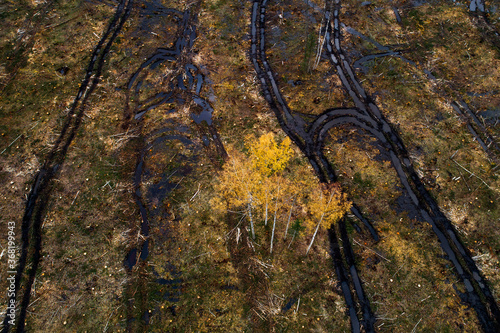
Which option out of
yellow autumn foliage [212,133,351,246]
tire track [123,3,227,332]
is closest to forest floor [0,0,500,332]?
tire track [123,3,227,332]

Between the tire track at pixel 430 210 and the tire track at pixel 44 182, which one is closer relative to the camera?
the tire track at pixel 430 210

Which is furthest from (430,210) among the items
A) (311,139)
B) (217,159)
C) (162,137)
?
(162,137)

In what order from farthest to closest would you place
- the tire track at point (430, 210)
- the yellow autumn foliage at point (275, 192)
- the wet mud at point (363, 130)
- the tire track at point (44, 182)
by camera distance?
the yellow autumn foliage at point (275, 192) → the tire track at point (44, 182) → the wet mud at point (363, 130) → the tire track at point (430, 210)

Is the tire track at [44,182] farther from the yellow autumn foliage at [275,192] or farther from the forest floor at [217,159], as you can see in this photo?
the yellow autumn foliage at [275,192]

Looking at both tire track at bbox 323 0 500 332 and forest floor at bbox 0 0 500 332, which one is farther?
forest floor at bbox 0 0 500 332

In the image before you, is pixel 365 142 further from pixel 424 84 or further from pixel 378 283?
pixel 378 283

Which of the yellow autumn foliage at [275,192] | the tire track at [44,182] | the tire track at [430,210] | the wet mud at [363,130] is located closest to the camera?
the tire track at [430,210]

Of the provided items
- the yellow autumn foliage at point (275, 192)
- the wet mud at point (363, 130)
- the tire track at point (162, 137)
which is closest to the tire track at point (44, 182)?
the tire track at point (162, 137)

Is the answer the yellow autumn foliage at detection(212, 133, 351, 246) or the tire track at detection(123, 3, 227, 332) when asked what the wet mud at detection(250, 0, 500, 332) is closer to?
the yellow autumn foliage at detection(212, 133, 351, 246)
